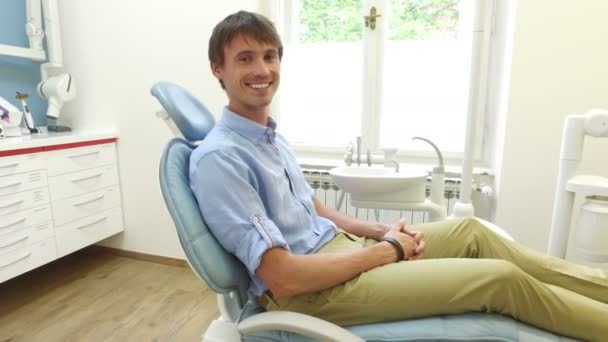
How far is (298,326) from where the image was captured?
764 millimetres

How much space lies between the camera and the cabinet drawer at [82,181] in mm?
2039

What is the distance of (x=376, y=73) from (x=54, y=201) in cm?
194

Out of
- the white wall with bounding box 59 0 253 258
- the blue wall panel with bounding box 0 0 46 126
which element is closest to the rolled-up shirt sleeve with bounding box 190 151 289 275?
the white wall with bounding box 59 0 253 258

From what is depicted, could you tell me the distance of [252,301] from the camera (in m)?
0.95

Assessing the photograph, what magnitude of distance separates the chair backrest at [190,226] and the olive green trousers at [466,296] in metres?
0.12

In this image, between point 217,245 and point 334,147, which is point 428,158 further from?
point 217,245

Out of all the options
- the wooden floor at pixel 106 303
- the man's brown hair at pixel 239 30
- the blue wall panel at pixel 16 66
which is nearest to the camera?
the man's brown hair at pixel 239 30

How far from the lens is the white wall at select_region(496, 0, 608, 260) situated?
61.5 inches

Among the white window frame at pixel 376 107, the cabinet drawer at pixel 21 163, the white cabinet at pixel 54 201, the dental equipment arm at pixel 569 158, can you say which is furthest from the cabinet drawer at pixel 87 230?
the dental equipment arm at pixel 569 158

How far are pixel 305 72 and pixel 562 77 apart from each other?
1340mm

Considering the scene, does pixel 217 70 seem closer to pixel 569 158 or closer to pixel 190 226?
pixel 190 226

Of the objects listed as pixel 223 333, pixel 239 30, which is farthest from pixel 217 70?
pixel 223 333

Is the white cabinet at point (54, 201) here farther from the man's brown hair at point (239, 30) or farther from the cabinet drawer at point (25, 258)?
the man's brown hair at point (239, 30)

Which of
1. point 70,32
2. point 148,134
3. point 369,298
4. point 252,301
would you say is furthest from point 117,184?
point 369,298
